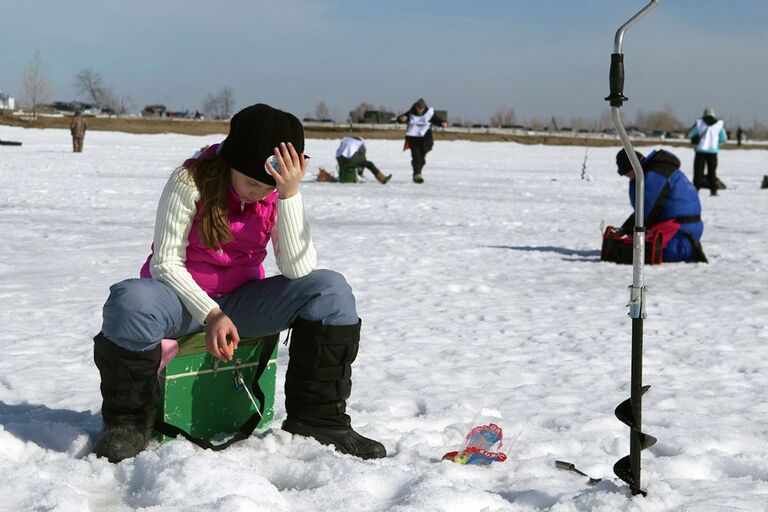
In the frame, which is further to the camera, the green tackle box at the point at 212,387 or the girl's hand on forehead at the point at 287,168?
the green tackle box at the point at 212,387

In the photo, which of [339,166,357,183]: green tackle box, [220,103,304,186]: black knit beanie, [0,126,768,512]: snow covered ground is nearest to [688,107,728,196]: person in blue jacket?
[339,166,357,183]: green tackle box

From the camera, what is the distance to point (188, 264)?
9.96ft

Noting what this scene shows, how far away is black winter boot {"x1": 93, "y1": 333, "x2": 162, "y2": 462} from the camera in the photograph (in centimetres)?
280

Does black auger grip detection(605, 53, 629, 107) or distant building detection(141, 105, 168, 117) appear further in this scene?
distant building detection(141, 105, 168, 117)

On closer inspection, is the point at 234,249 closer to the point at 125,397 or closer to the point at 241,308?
the point at 241,308

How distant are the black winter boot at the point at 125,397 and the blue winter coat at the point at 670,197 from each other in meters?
5.43

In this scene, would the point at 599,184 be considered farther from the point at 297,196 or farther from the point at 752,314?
the point at 297,196

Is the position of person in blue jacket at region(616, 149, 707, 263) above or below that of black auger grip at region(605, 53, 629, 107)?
below

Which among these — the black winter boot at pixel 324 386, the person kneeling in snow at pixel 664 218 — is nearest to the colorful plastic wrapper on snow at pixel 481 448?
the black winter boot at pixel 324 386

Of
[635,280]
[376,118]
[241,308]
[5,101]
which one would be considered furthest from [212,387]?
[5,101]

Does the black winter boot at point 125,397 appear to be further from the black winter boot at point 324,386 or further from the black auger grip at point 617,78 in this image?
the black auger grip at point 617,78

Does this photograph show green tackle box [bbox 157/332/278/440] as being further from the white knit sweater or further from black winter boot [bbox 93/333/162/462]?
the white knit sweater

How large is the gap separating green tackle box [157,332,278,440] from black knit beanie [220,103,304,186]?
0.55m

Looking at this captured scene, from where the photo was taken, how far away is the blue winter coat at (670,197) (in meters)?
7.57
